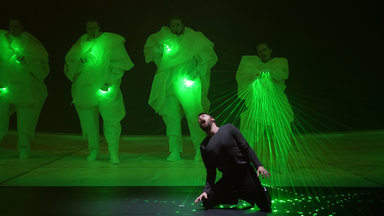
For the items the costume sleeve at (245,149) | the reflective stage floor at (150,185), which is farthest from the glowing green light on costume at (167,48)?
the costume sleeve at (245,149)

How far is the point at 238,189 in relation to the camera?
13.0 ft

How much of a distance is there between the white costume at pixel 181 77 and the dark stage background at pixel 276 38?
2567 millimetres

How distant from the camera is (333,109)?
944 centimetres

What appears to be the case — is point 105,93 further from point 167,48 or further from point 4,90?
point 4,90

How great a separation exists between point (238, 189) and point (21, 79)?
13.7 ft

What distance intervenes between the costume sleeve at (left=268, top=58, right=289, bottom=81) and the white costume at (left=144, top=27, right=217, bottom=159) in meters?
0.81

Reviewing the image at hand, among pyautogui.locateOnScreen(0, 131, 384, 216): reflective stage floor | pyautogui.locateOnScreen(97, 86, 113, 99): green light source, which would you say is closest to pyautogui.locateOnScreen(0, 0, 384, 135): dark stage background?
pyautogui.locateOnScreen(0, 131, 384, 216): reflective stage floor

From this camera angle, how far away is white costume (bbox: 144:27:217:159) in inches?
260

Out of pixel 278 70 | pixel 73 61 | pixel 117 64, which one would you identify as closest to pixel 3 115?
pixel 73 61

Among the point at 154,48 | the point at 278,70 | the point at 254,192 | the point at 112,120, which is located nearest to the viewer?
the point at 254,192

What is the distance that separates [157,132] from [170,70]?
3362 millimetres

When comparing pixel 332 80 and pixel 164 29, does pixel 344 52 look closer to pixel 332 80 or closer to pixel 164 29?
pixel 332 80

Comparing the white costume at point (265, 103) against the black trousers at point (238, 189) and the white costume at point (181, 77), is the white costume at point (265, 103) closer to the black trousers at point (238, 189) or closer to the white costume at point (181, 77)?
the white costume at point (181, 77)

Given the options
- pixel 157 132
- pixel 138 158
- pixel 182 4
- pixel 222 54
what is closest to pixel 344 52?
pixel 222 54
